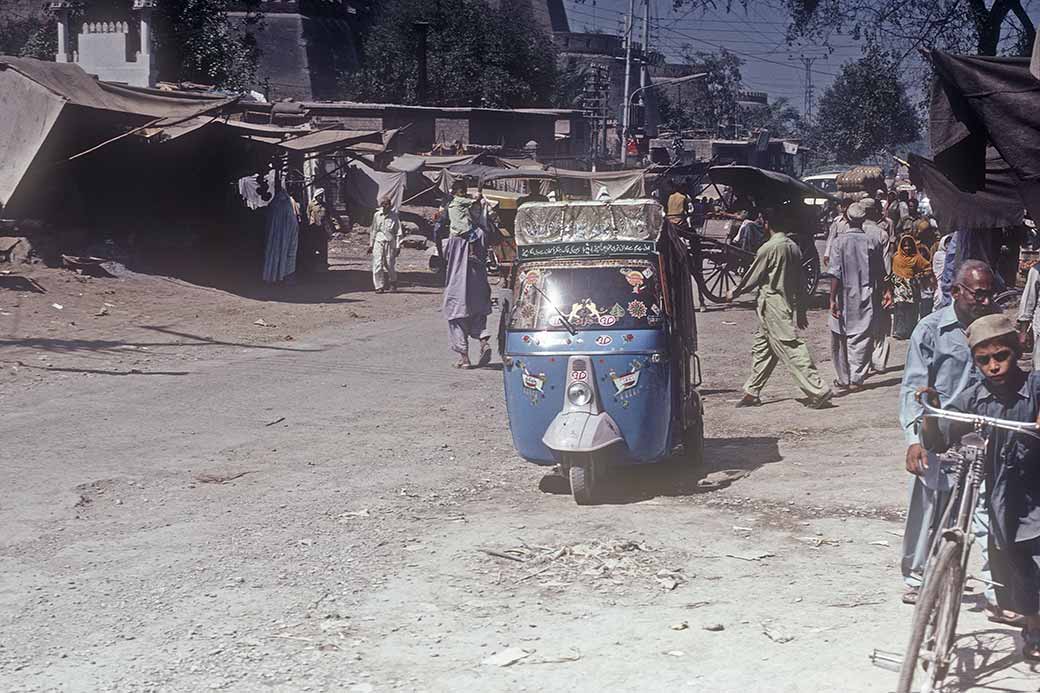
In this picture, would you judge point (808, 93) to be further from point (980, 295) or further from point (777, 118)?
point (980, 295)

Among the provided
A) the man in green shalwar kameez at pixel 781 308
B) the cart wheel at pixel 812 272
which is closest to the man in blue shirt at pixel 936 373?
the man in green shalwar kameez at pixel 781 308

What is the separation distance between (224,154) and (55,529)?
1627 cm

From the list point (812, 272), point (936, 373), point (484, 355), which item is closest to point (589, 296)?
point (936, 373)

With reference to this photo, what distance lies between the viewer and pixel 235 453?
31.2 ft

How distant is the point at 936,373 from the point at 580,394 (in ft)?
9.54

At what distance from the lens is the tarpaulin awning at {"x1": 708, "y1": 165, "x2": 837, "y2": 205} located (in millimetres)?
19812

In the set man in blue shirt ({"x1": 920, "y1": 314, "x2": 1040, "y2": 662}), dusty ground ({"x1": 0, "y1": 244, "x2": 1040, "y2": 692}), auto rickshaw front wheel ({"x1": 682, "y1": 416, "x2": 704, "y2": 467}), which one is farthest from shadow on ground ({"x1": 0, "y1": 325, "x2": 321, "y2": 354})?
man in blue shirt ({"x1": 920, "y1": 314, "x2": 1040, "y2": 662})

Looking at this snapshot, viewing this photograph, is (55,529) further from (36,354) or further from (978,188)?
(36,354)

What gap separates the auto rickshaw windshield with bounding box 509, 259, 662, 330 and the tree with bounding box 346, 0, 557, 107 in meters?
45.7

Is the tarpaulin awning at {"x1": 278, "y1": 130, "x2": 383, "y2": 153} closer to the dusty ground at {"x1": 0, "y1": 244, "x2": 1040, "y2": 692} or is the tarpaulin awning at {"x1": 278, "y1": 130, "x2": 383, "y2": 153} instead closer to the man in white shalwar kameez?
the man in white shalwar kameez

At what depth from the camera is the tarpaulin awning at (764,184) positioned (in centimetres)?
1981

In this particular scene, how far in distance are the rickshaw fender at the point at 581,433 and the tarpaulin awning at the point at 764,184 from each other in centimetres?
1131

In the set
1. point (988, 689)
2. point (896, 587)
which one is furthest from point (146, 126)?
point (988, 689)

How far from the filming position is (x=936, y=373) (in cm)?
529
